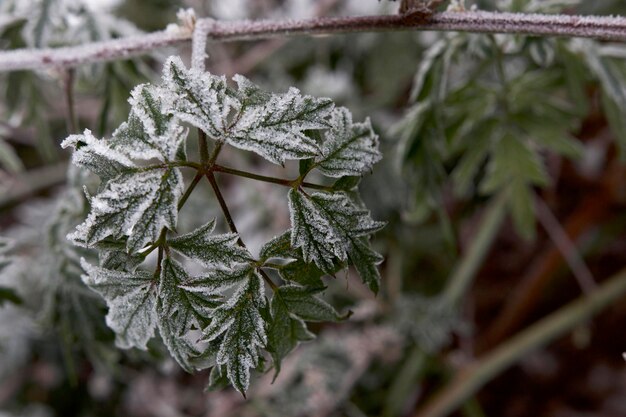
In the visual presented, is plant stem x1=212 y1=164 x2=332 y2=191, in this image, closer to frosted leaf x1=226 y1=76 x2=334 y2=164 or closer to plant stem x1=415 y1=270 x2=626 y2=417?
frosted leaf x1=226 y1=76 x2=334 y2=164

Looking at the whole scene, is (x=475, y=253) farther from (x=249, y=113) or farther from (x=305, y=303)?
(x=249, y=113)

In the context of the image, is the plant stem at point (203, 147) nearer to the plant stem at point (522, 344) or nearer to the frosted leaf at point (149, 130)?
the frosted leaf at point (149, 130)

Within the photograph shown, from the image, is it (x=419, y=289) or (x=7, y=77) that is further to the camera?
(x=419, y=289)

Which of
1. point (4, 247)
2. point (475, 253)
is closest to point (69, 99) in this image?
point (4, 247)

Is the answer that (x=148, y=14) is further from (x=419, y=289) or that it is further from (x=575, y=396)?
(x=575, y=396)

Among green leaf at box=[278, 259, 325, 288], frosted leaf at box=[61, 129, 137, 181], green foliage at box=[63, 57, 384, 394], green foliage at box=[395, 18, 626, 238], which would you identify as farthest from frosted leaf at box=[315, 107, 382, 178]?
green foliage at box=[395, 18, 626, 238]

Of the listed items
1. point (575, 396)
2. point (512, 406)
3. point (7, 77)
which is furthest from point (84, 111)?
point (575, 396)

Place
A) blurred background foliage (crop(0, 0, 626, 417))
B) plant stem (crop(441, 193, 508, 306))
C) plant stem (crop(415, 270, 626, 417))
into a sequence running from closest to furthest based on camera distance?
blurred background foliage (crop(0, 0, 626, 417)) → plant stem (crop(415, 270, 626, 417)) → plant stem (crop(441, 193, 508, 306))
